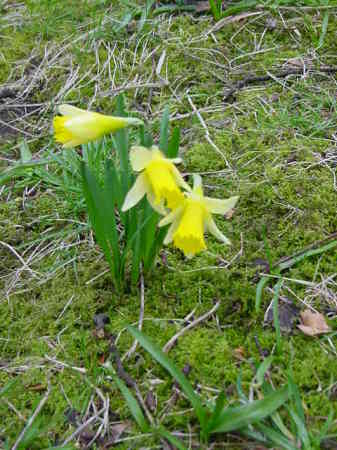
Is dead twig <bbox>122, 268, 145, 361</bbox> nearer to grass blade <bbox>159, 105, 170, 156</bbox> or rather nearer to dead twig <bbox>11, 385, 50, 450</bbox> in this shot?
dead twig <bbox>11, 385, 50, 450</bbox>

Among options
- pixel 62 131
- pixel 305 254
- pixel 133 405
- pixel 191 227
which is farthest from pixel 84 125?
pixel 305 254

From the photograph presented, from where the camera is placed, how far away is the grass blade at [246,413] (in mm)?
1489

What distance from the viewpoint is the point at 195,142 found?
260cm

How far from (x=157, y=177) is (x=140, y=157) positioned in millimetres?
76

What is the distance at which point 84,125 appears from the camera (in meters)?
1.57

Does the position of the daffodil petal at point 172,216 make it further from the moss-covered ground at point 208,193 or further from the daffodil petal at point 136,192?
the moss-covered ground at point 208,193

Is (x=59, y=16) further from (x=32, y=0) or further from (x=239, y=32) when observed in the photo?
(x=239, y=32)

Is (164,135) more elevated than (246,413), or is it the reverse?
(164,135)

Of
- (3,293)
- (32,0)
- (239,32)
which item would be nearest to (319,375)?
(3,293)

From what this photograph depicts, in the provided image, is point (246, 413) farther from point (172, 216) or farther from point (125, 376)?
point (172, 216)

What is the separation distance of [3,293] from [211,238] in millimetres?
813

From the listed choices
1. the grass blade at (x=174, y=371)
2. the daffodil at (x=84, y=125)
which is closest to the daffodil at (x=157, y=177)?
the daffodil at (x=84, y=125)

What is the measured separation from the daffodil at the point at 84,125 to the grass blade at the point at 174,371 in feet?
1.87

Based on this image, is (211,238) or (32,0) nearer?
(211,238)
